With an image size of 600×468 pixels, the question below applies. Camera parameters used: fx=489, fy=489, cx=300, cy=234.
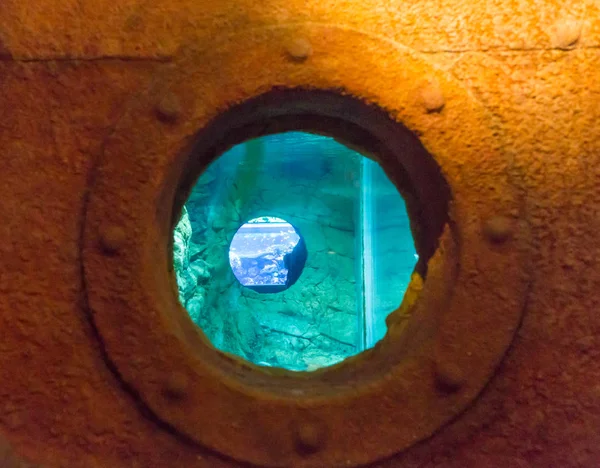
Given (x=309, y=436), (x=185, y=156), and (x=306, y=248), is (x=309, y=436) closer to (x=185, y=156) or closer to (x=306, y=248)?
(x=185, y=156)

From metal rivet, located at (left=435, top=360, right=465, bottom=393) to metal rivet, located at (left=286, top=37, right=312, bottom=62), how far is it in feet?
2.36

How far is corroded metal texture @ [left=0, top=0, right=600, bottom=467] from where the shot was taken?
39.6 inches

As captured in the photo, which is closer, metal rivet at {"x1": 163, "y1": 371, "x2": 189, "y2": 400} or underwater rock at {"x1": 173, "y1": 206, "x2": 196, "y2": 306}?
metal rivet at {"x1": 163, "y1": 371, "x2": 189, "y2": 400}

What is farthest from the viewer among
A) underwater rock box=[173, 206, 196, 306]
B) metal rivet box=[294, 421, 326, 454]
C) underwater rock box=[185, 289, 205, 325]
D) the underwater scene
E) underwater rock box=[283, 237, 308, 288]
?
underwater rock box=[283, 237, 308, 288]

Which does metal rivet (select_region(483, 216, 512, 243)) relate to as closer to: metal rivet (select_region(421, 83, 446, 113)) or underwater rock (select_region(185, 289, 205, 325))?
metal rivet (select_region(421, 83, 446, 113))

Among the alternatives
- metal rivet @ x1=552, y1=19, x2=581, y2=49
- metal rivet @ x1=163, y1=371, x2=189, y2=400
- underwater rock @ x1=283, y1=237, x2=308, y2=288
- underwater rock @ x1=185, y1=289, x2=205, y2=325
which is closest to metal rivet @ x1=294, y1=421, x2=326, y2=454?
metal rivet @ x1=163, y1=371, x2=189, y2=400

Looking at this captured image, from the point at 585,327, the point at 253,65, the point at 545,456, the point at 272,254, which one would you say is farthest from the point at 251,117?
the point at 272,254

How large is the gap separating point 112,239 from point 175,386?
1.09 feet

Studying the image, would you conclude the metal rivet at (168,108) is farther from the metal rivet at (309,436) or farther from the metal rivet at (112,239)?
the metal rivet at (309,436)

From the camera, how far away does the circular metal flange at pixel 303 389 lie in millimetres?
1002

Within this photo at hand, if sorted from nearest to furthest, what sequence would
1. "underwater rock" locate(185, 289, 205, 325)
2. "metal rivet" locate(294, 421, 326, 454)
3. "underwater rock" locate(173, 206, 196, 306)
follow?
"metal rivet" locate(294, 421, 326, 454), "underwater rock" locate(173, 206, 196, 306), "underwater rock" locate(185, 289, 205, 325)

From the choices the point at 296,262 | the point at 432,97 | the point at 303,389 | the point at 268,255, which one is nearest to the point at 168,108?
the point at 432,97

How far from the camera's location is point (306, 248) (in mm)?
8336

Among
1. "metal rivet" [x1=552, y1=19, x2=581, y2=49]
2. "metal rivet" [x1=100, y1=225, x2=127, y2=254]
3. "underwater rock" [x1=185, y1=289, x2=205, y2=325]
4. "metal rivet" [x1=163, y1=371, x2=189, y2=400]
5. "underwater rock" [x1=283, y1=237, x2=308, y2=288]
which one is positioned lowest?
"underwater rock" [x1=185, y1=289, x2=205, y2=325]
